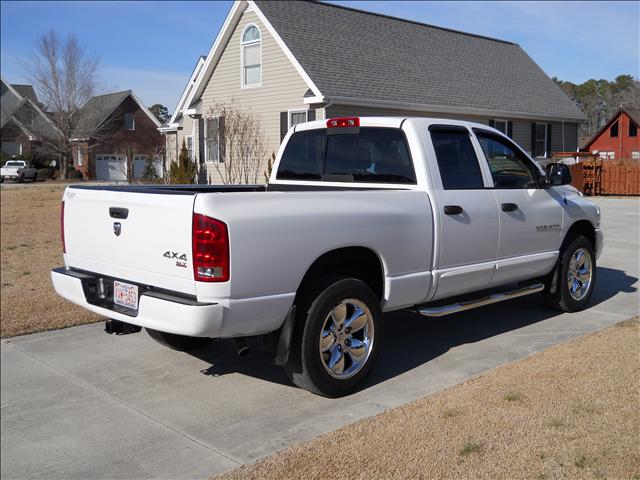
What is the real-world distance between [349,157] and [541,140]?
2274 cm

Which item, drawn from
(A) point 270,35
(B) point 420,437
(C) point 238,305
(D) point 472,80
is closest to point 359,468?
(B) point 420,437

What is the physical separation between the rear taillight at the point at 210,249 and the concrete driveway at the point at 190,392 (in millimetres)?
1077

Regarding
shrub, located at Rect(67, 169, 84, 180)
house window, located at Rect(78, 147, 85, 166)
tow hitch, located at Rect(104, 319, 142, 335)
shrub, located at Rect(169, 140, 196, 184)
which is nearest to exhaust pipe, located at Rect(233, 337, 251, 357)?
tow hitch, located at Rect(104, 319, 142, 335)

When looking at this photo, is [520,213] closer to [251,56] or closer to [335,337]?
[335,337]

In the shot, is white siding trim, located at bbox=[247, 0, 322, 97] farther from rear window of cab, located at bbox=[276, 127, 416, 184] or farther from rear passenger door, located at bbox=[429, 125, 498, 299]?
rear passenger door, located at bbox=[429, 125, 498, 299]

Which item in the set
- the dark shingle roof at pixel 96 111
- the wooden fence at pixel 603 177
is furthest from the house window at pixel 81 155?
the wooden fence at pixel 603 177

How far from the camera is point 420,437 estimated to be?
13.7 feet

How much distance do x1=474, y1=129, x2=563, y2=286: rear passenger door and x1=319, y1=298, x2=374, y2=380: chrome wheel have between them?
171 cm

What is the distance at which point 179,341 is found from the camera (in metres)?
6.13

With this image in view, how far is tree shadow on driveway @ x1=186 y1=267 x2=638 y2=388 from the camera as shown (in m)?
5.74

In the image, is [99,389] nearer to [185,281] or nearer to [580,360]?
[185,281]

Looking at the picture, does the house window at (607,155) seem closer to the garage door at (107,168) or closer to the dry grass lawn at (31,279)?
the dry grass lawn at (31,279)

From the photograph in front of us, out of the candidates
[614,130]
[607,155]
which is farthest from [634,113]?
[607,155]

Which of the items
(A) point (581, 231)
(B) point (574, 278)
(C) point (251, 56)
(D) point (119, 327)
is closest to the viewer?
(D) point (119, 327)
